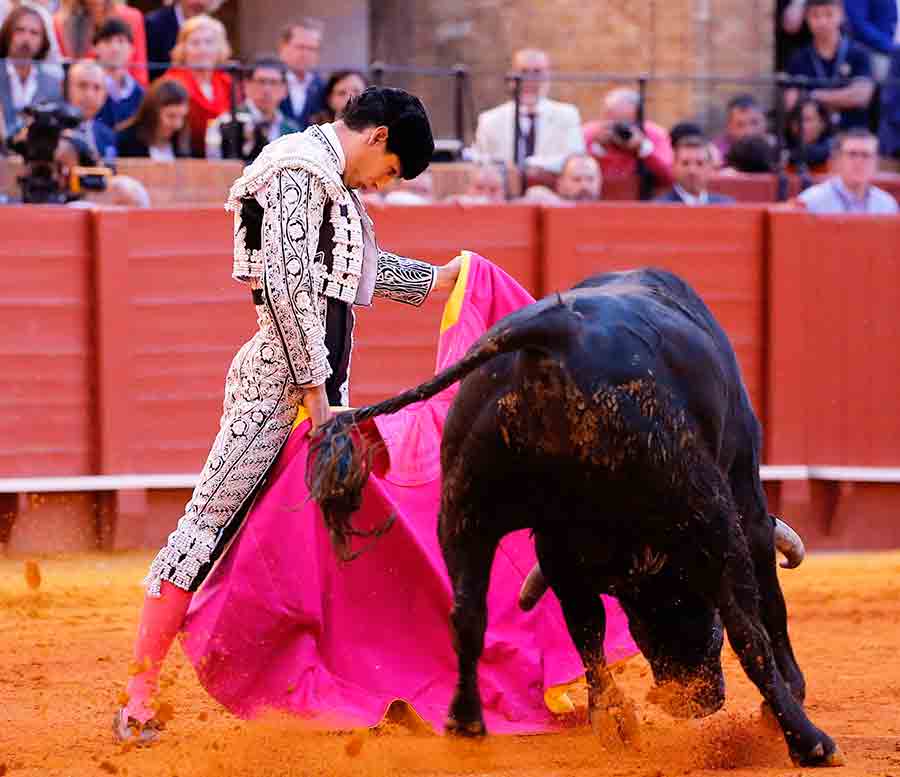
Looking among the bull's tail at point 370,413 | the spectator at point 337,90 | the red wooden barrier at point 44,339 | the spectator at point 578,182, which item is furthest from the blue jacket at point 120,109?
the bull's tail at point 370,413

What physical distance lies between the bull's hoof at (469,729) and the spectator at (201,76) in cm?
454

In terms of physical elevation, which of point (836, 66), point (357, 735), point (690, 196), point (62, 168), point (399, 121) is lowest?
point (357, 735)

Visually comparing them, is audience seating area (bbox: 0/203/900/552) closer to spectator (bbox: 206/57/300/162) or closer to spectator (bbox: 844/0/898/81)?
spectator (bbox: 206/57/300/162)

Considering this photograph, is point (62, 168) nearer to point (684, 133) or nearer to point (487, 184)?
point (487, 184)

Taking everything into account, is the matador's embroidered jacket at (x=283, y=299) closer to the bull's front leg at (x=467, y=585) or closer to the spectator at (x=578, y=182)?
the bull's front leg at (x=467, y=585)

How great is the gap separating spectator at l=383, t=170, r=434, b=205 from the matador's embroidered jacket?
338 cm

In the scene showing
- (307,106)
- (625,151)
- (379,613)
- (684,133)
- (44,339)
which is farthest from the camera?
(625,151)

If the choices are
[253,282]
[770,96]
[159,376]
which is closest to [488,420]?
[253,282]

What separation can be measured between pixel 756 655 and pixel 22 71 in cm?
474

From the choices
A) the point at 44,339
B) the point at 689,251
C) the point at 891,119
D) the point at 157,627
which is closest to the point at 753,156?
the point at 891,119

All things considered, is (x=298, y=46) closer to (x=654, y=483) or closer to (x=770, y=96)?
(x=770, y=96)

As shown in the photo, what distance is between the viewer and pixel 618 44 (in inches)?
429

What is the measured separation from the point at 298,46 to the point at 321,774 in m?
5.02

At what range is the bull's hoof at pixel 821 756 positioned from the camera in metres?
3.54
